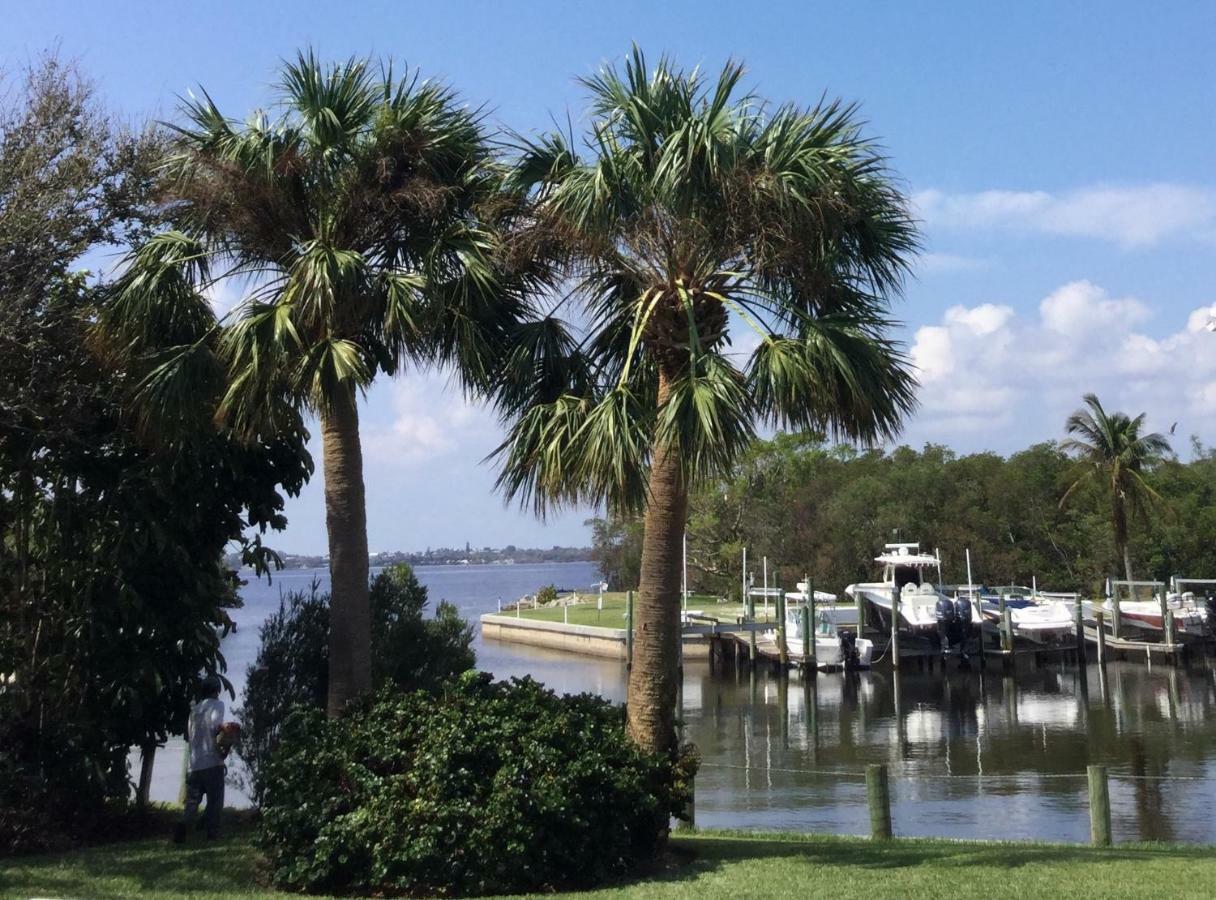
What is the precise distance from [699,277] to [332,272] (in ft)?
10.5

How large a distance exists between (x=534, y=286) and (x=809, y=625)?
3280 centimetres

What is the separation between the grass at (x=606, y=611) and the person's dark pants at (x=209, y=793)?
4389 cm

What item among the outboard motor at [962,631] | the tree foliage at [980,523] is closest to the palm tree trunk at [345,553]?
the outboard motor at [962,631]

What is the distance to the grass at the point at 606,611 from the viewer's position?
195ft

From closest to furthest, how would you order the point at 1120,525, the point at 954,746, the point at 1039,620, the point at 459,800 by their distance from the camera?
1. the point at 459,800
2. the point at 954,746
3. the point at 1039,620
4. the point at 1120,525

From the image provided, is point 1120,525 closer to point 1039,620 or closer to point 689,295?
point 1039,620

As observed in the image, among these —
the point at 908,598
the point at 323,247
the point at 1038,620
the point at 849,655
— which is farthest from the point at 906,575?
the point at 323,247

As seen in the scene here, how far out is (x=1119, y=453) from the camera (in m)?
54.5

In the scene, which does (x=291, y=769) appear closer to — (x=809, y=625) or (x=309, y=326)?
(x=309, y=326)

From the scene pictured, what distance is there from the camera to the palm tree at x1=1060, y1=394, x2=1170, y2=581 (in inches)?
2136

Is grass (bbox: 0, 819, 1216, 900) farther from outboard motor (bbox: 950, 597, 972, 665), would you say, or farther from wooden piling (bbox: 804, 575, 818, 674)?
outboard motor (bbox: 950, 597, 972, 665)

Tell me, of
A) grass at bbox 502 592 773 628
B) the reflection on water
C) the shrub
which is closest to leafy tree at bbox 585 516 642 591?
grass at bbox 502 592 773 628

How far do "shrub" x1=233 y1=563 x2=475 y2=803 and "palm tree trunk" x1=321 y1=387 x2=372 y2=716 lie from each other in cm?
147

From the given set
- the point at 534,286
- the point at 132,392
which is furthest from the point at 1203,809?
the point at 132,392
